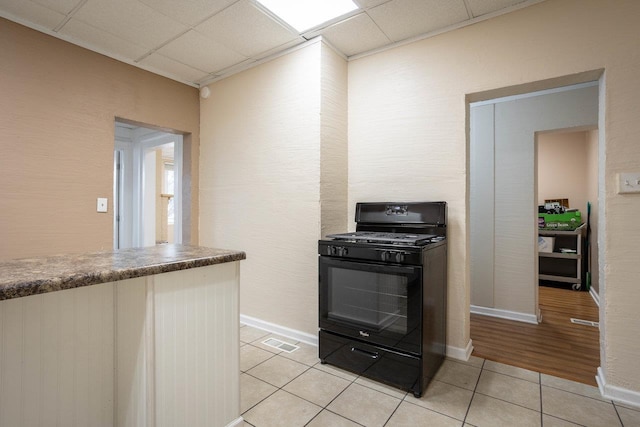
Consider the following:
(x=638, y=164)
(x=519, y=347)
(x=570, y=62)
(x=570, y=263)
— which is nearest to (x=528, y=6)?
(x=570, y=62)

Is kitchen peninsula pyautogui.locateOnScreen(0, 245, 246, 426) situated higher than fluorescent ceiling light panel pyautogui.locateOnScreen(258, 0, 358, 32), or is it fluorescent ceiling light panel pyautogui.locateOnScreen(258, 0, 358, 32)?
fluorescent ceiling light panel pyautogui.locateOnScreen(258, 0, 358, 32)

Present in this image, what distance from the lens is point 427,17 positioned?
227cm

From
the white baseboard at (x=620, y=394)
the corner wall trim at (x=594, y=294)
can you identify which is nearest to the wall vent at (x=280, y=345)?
the white baseboard at (x=620, y=394)

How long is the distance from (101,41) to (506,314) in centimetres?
460

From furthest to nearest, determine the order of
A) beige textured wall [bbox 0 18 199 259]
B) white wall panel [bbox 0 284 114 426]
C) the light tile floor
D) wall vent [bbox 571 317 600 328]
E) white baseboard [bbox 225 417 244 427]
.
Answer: wall vent [bbox 571 317 600 328] → beige textured wall [bbox 0 18 199 259] → the light tile floor → white baseboard [bbox 225 417 244 427] → white wall panel [bbox 0 284 114 426]

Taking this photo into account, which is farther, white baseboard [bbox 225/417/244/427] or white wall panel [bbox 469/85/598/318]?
white wall panel [bbox 469/85/598/318]

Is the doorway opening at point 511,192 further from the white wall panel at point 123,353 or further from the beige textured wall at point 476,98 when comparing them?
the white wall panel at point 123,353

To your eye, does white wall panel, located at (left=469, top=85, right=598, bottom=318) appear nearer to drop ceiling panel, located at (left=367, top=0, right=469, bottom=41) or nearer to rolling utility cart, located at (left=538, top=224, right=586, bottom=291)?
drop ceiling panel, located at (left=367, top=0, right=469, bottom=41)

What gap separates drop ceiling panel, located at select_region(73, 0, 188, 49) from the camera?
219 cm

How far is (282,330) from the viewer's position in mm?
2857

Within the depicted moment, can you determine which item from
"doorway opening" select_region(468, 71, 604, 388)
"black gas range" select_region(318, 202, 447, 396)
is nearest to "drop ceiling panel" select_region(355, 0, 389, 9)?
"black gas range" select_region(318, 202, 447, 396)

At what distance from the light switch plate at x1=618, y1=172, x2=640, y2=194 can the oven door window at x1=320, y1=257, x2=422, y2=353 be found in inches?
50.1

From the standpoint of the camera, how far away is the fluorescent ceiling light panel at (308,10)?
219 centimetres

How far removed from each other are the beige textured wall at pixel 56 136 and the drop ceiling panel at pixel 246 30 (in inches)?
42.7
